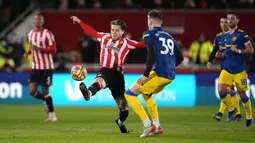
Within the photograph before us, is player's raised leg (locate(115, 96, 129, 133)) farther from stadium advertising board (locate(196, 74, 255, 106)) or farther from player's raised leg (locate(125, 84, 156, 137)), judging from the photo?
stadium advertising board (locate(196, 74, 255, 106))

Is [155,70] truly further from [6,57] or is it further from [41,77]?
[6,57]

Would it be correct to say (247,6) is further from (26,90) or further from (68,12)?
(26,90)

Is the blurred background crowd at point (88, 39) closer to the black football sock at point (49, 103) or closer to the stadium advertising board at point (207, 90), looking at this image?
the stadium advertising board at point (207, 90)

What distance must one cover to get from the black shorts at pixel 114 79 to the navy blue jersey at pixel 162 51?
38.1 inches

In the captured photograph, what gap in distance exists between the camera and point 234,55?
54.1 feet

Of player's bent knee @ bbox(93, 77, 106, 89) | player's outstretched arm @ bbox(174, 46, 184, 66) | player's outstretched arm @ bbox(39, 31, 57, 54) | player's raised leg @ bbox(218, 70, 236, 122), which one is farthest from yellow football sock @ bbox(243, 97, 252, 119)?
player's outstretched arm @ bbox(39, 31, 57, 54)

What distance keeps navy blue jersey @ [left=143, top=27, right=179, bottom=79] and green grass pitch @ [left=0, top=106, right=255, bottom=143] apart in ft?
3.75

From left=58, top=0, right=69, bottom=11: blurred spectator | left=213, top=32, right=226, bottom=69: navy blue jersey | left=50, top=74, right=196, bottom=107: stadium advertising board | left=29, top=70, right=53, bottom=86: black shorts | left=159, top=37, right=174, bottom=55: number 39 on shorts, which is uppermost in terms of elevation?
left=159, top=37, right=174, bottom=55: number 39 on shorts

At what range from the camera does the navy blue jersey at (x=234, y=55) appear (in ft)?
53.3

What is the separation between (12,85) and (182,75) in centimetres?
563

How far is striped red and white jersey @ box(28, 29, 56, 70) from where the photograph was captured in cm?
1780

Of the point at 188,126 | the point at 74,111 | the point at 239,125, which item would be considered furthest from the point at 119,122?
the point at 74,111

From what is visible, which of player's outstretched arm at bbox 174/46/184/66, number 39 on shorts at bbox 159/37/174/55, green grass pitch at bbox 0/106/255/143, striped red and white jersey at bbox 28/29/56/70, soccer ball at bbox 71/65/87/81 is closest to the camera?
green grass pitch at bbox 0/106/255/143

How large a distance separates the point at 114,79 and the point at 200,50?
17482 mm
